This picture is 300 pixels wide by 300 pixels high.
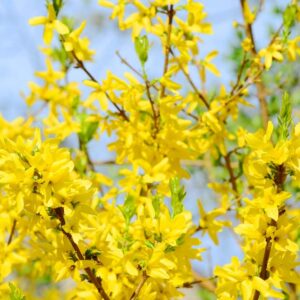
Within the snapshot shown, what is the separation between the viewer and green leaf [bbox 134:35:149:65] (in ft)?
6.34

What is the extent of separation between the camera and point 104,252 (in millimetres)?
1496

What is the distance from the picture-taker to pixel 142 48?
1.93 m

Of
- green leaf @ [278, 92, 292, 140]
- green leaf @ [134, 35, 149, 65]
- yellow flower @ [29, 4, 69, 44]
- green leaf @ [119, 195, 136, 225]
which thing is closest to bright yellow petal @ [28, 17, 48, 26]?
yellow flower @ [29, 4, 69, 44]

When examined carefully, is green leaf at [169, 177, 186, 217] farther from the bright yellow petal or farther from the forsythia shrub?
the bright yellow petal

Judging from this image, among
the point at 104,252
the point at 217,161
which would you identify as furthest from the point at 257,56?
the point at 104,252

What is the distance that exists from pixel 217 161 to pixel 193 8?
0.67 metres

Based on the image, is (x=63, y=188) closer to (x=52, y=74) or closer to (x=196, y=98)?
(x=196, y=98)

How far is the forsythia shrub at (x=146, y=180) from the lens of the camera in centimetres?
138

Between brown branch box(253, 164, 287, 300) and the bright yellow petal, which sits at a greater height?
the bright yellow petal

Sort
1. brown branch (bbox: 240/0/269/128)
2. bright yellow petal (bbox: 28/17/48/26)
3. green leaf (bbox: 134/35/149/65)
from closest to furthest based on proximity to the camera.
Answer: green leaf (bbox: 134/35/149/65) → bright yellow petal (bbox: 28/17/48/26) → brown branch (bbox: 240/0/269/128)

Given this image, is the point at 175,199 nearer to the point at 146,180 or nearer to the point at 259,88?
the point at 146,180

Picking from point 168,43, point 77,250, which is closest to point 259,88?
point 168,43

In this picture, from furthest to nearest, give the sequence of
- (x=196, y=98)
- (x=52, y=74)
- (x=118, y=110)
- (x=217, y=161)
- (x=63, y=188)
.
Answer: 1. (x=52, y=74)
2. (x=217, y=161)
3. (x=196, y=98)
4. (x=118, y=110)
5. (x=63, y=188)

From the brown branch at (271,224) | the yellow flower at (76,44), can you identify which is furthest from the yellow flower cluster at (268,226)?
the yellow flower at (76,44)
